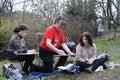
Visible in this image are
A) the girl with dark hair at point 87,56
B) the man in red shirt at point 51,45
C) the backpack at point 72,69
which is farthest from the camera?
the man in red shirt at point 51,45

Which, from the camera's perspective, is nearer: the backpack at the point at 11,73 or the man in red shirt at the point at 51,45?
the backpack at the point at 11,73

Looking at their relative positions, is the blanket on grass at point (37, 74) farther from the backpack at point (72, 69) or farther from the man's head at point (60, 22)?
the man's head at point (60, 22)

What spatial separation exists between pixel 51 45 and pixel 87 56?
2.97 ft

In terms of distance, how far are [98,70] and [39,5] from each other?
13.8 meters

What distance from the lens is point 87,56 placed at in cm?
741

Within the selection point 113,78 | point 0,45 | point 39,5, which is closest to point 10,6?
point 39,5

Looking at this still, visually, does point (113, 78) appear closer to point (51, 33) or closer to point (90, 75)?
point (90, 75)

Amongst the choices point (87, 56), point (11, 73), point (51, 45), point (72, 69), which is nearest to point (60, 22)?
point (51, 45)

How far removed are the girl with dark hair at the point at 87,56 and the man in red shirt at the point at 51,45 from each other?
1.33 feet

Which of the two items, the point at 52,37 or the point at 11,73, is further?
the point at 52,37

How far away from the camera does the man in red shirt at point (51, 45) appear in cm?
727

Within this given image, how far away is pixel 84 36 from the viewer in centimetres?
725

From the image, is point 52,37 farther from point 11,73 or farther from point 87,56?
point 11,73

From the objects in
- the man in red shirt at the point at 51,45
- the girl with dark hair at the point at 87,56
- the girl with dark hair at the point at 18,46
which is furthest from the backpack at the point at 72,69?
the girl with dark hair at the point at 18,46
